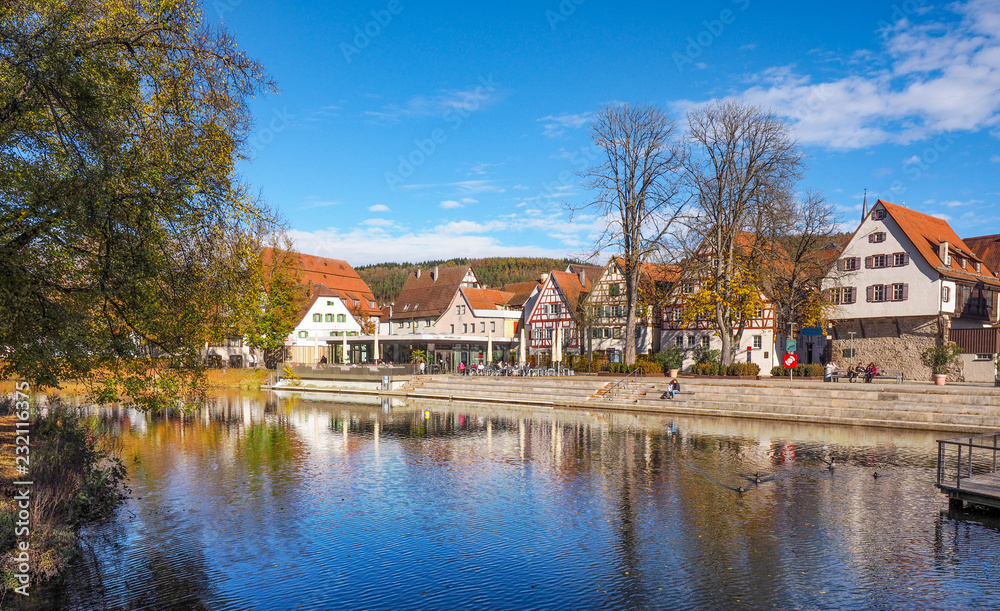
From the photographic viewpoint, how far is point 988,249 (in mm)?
59656

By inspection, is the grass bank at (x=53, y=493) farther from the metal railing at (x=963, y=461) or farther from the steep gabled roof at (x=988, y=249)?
the steep gabled roof at (x=988, y=249)

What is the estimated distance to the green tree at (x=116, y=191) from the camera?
9820mm

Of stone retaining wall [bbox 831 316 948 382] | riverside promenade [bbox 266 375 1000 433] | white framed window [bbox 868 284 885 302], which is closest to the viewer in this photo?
riverside promenade [bbox 266 375 1000 433]

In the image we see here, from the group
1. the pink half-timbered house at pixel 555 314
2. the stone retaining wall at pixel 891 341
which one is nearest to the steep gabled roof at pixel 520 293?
the pink half-timbered house at pixel 555 314

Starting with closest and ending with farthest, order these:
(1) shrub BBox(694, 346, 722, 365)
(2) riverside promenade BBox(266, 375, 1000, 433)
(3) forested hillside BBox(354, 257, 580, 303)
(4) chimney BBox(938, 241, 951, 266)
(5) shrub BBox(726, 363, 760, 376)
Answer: (2) riverside promenade BBox(266, 375, 1000, 433), (5) shrub BBox(726, 363, 760, 376), (4) chimney BBox(938, 241, 951, 266), (1) shrub BBox(694, 346, 722, 365), (3) forested hillside BBox(354, 257, 580, 303)

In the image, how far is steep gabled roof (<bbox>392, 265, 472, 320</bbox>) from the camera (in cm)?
7569

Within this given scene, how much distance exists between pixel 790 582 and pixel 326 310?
68.3 m

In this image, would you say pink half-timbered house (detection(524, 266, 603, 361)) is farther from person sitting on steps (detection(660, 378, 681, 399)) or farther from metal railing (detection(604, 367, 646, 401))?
person sitting on steps (detection(660, 378, 681, 399))

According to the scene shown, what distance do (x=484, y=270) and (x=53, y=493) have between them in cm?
17503

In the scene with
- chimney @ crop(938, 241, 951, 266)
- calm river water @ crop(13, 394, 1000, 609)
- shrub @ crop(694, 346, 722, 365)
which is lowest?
calm river water @ crop(13, 394, 1000, 609)

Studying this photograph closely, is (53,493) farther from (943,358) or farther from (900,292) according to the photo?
(900,292)

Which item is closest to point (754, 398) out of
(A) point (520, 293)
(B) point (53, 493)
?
(B) point (53, 493)

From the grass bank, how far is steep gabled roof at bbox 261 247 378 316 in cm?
7266

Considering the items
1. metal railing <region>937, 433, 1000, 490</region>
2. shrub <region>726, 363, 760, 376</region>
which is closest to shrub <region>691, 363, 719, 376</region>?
shrub <region>726, 363, 760, 376</region>
